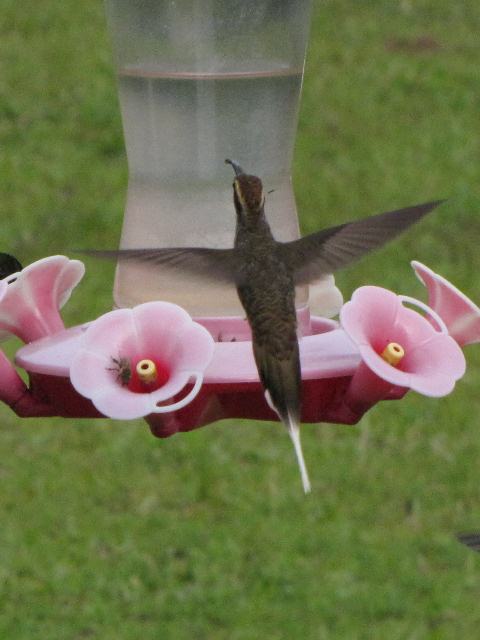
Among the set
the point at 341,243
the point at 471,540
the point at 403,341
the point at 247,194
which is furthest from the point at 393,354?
the point at 471,540

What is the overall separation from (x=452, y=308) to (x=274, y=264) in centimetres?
43

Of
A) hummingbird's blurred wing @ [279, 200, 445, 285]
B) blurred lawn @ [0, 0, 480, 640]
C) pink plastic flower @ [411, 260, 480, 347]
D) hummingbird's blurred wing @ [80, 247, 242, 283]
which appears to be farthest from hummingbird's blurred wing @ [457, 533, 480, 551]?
blurred lawn @ [0, 0, 480, 640]

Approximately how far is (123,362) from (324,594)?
3.87 metres

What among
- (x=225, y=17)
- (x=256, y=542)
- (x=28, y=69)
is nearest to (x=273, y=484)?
(x=256, y=542)

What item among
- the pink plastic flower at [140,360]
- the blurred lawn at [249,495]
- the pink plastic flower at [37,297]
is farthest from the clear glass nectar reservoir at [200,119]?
the blurred lawn at [249,495]

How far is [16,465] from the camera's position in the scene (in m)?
7.39

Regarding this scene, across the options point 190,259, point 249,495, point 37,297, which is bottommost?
point 249,495

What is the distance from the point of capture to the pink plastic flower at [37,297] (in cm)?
313

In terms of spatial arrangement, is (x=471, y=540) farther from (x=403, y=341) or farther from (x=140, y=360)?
(x=140, y=360)

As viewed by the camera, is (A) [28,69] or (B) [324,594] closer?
(B) [324,594]

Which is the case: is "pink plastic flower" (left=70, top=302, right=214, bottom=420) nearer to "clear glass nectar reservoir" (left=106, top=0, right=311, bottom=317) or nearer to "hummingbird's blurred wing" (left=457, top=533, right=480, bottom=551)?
"clear glass nectar reservoir" (left=106, top=0, right=311, bottom=317)

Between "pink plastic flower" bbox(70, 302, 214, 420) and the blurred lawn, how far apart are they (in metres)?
3.54

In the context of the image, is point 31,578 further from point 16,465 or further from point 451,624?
point 451,624

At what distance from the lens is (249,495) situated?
281 inches
